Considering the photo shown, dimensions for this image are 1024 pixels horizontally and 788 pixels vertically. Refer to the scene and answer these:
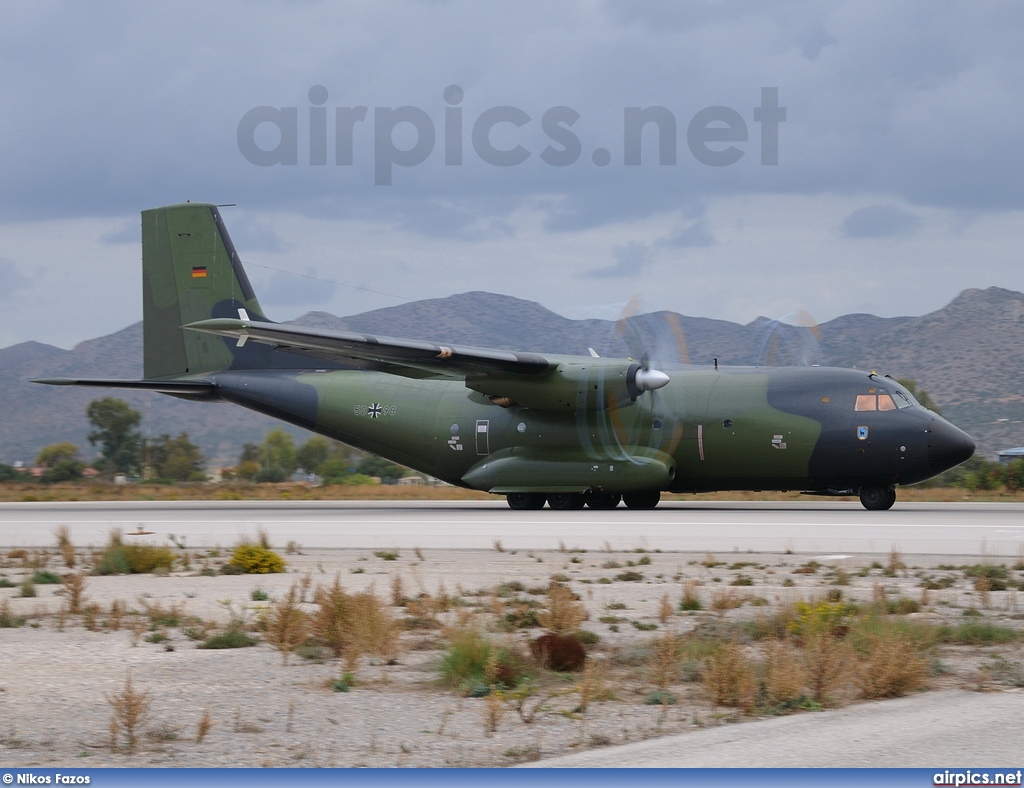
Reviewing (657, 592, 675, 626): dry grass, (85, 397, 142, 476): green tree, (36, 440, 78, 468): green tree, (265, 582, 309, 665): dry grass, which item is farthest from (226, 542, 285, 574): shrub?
(85, 397, 142, 476): green tree

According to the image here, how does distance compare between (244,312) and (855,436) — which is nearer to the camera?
(855,436)

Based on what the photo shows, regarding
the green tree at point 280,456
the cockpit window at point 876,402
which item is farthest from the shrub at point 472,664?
the green tree at point 280,456

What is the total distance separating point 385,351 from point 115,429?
5499 centimetres

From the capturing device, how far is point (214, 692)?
8.84 metres

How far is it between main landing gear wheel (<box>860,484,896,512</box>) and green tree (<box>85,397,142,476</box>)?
188ft

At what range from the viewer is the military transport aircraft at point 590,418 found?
28.6 meters

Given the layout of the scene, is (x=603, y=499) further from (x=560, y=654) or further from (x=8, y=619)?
(x=560, y=654)

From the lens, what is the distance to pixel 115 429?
3076 inches

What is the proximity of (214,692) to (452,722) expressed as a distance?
2087 millimetres

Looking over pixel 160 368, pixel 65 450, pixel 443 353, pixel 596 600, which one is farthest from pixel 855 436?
pixel 65 450

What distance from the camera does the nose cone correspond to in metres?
28.2

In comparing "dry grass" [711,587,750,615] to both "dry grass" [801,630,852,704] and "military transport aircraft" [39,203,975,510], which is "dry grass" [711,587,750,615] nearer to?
"dry grass" [801,630,852,704]

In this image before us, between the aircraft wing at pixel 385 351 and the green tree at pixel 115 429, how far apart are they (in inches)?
1997

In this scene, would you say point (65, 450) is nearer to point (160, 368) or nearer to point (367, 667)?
point (160, 368)
